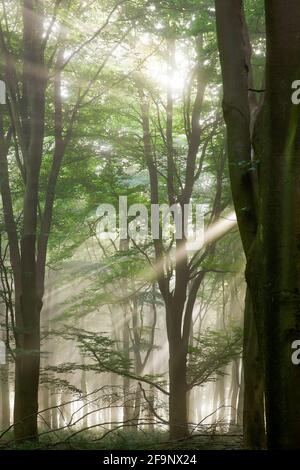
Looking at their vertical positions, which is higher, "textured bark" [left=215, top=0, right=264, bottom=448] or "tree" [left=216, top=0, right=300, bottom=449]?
"textured bark" [left=215, top=0, right=264, bottom=448]

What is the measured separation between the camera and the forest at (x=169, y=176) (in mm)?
3428

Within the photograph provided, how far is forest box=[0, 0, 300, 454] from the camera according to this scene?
3.43m

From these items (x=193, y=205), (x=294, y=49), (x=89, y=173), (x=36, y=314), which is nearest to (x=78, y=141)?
(x=89, y=173)

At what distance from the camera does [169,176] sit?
1094cm

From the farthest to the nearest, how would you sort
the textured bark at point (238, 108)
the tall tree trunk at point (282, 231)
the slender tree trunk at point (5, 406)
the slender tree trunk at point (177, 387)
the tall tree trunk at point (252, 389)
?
the slender tree trunk at point (5, 406) → the slender tree trunk at point (177, 387) → the tall tree trunk at point (252, 389) → the textured bark at point (238, 108) → the tall tree trunk at point (282, 231)

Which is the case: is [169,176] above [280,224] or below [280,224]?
above

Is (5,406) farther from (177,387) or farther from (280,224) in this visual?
(280,224)

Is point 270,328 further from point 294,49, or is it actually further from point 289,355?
point 294,49

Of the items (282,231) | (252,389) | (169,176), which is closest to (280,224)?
(282,231)

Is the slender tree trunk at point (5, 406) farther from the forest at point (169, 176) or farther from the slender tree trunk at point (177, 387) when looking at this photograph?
the slender tree trunk at point (177, 387)

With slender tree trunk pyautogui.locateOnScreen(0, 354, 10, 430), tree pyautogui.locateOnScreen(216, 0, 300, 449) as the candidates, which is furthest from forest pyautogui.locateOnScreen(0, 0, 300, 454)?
slender tree trunk pyautogui.locateOnScreen(0, 354, 10, 430)

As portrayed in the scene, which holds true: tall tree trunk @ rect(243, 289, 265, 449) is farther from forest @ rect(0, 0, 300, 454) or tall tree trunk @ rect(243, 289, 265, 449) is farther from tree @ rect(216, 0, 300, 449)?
tree @ rect(216, 0, 300, 449)

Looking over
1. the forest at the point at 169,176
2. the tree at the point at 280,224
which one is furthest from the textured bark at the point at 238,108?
the tree at the point at 280,224

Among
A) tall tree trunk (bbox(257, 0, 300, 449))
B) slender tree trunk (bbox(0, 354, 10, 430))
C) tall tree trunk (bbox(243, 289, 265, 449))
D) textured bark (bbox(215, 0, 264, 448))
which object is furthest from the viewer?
slender tree trunk (bbox(0, 354, 10, 430))
